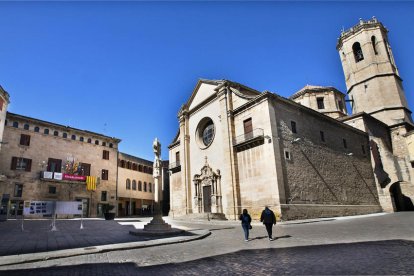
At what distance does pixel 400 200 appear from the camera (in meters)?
31.0

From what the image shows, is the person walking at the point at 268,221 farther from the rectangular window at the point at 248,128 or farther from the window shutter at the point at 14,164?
the window shutter at the point at 14,164

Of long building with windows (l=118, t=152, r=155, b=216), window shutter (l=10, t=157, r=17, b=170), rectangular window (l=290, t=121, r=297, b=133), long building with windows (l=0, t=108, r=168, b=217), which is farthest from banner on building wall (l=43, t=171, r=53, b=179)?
rectangular window (l=290, t=121, r=297, b=133)

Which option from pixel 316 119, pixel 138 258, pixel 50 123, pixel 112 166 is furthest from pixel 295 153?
pixel 50 123

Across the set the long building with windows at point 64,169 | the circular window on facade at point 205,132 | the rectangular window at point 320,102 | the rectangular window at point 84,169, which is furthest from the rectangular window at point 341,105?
the rectangular window at point 84,169

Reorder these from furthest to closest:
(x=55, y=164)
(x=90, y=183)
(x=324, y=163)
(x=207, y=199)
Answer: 1. (x=90, y=183)
2. (x=55, y=164)
3. (x=207, y=199)
4. (x=324, y=163)

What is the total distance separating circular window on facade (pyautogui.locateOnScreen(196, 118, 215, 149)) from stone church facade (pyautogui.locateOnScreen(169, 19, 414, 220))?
0.11 m

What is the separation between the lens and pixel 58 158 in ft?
112

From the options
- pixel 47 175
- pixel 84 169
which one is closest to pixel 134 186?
pixel 84 169

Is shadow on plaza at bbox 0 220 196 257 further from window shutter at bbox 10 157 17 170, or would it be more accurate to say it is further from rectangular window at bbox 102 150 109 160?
rectangular window at bbox 102 150 109 160

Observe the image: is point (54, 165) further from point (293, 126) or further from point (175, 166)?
point (293, 126)

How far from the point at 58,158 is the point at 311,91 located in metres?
35.5

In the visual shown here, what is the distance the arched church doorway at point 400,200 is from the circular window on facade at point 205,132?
72.2 ft

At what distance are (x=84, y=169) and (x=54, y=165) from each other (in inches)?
146

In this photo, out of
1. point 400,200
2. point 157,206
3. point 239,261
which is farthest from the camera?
point 400,200
